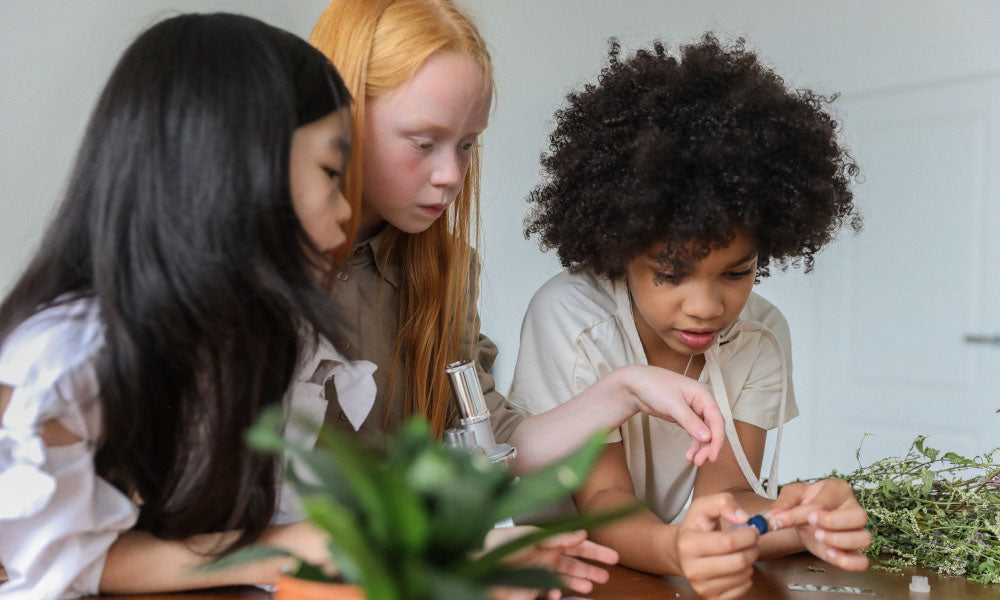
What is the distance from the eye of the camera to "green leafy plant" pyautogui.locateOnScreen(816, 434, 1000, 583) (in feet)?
3.26

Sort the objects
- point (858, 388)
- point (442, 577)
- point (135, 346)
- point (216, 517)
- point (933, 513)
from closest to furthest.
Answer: point (442, 577) < point (135, 346) < point (216, 517) < point (933, 513) < point (858, 388)

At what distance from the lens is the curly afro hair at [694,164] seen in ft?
3.68

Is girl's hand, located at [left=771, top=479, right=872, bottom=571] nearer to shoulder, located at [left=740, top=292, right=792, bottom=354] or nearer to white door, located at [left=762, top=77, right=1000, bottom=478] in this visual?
shoulder, located at [left=740, top=292, right=792, bottom=354]

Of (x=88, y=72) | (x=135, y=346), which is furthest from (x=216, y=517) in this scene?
(x=88, y=72)

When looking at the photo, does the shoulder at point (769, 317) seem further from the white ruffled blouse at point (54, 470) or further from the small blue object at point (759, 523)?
the white ruffled blouse at point (54, 470)

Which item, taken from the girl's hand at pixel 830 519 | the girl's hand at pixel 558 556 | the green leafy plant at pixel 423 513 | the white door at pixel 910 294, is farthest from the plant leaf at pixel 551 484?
the white door at pixel 910 294

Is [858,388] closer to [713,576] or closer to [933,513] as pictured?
[933,513]

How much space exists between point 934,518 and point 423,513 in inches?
32.6

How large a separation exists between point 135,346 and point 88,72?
113 inches

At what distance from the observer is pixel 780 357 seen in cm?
139

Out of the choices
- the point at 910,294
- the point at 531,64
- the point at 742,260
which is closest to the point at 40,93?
the point at 531,64

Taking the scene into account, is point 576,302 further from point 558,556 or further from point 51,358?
point 51,358

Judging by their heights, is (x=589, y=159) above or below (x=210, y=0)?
below

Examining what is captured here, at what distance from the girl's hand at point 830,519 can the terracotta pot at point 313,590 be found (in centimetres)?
54
